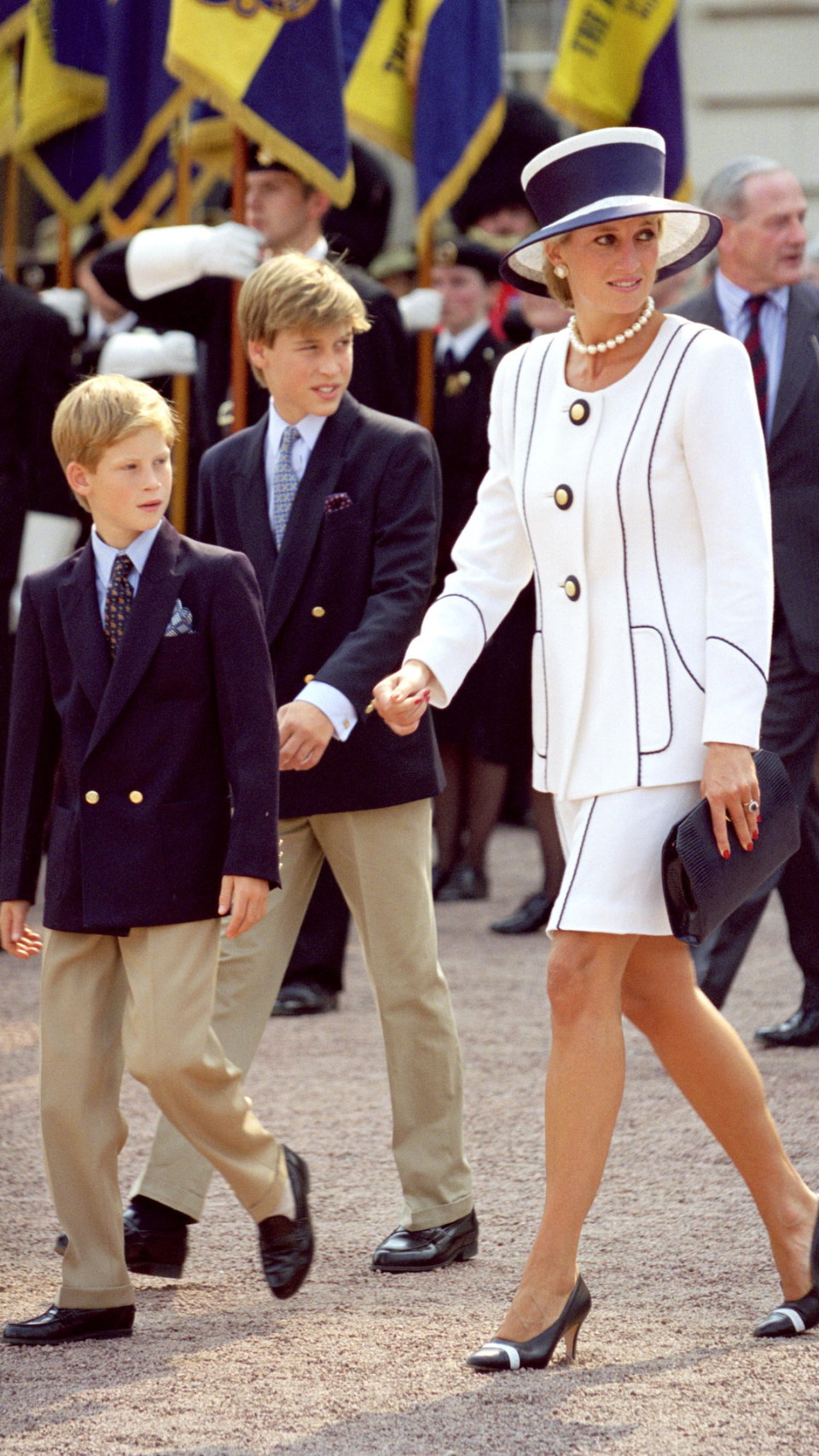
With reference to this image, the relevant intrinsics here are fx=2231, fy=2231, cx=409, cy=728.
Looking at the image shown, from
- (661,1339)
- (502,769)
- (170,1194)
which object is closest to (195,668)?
(170,1194)

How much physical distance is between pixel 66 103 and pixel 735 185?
164 inches

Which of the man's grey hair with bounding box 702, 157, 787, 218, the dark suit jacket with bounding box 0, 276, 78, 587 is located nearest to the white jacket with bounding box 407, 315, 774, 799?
the man's grey hair with bounding box 702, 157, 787, 218

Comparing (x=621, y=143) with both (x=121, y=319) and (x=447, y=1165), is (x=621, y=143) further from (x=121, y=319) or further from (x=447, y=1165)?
(x=121, y=319)

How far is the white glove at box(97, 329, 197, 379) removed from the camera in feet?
24.6

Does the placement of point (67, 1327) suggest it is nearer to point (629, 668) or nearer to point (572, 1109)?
point (572, 1109)

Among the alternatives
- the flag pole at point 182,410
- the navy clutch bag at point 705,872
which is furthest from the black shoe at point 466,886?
the navy clutch bag at point 705,872

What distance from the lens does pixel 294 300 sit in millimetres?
3771

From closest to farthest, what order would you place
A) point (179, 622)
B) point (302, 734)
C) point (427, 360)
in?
point (179, 622), point (302, 734), point (427, 360)

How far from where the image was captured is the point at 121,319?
8422mm

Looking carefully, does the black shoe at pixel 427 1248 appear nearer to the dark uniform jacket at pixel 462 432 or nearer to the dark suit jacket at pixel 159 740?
the dark suit jacket at pixel 159 740

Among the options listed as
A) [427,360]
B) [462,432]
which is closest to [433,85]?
[427,360]

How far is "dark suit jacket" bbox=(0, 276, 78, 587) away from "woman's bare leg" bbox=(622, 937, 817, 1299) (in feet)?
12.1

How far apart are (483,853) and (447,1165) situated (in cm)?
414

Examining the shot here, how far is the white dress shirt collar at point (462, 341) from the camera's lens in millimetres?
8039
